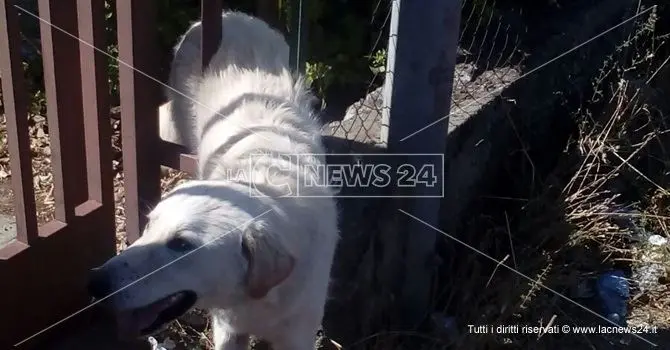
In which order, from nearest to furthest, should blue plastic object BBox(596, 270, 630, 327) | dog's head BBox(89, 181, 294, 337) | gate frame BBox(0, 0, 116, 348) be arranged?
1. dog's head BBox(89, 181, 294, 337)
2. gate frame BBox(0, 0, 116, 348)
3. blue plastic object BBox(596, 270, 630, 327)

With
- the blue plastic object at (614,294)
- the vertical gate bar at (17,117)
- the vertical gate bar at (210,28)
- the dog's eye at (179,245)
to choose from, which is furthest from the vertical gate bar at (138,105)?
the blue plastic object at (614,294)

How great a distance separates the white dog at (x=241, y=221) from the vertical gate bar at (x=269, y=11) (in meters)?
0.19

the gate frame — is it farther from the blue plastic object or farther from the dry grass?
the blue plastic object

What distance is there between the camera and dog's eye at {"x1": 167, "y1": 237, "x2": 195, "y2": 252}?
86.0 inches

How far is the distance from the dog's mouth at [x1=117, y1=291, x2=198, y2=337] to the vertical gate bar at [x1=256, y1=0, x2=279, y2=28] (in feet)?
5.25

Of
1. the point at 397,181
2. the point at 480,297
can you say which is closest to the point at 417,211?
the point at 397,181

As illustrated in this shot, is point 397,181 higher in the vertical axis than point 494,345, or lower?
higher

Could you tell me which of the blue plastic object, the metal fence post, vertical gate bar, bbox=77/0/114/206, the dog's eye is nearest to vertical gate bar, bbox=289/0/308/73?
the metal fence post

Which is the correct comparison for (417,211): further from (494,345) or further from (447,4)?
(447,4)

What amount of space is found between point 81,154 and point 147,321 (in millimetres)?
845

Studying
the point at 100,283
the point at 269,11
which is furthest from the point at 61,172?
the point at 269,11

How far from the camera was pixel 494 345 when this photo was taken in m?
3.01

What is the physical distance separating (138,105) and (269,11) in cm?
94

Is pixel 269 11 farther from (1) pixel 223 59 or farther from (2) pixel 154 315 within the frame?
(2) pixel 154 315
